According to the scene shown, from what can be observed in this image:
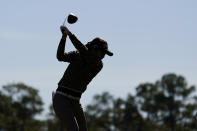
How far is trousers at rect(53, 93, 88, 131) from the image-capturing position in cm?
1755

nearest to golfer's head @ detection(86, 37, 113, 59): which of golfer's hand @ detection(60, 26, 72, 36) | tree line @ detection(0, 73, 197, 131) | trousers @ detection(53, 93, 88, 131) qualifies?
golfer's hand @ detection(60, 26, 72, 36)

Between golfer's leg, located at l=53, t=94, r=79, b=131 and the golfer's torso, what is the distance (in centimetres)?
36

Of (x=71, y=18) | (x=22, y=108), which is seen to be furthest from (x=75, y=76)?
(x=22, y=108)

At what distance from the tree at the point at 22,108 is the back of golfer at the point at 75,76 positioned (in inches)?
4692

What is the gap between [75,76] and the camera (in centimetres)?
1778

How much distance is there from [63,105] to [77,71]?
82 cm

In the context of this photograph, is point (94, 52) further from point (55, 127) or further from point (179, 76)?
point (179, 76)

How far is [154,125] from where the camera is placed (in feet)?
461

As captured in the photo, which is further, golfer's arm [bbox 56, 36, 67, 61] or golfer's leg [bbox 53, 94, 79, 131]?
golfer's arm [bbox 56, 36, 67, 61]

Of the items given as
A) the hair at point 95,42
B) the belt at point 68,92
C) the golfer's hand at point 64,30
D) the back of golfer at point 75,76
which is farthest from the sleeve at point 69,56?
the belt at point 68,92

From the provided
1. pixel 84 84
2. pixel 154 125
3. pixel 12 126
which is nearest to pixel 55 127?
pixel 12 126

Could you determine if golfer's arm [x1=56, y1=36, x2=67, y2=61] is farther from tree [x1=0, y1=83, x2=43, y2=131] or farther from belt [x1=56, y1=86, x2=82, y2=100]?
tree [x1=0, y1=83, x2=43, y2=131]

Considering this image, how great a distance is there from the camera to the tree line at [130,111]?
452ft

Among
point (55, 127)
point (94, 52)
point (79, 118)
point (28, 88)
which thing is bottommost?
point (79, 118)
